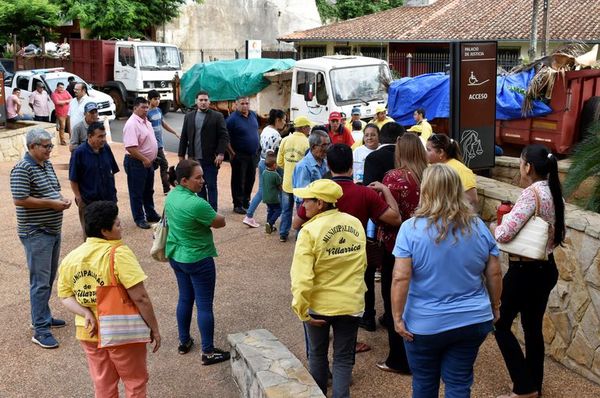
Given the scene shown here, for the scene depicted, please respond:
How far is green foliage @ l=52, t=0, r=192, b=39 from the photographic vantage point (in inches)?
1278

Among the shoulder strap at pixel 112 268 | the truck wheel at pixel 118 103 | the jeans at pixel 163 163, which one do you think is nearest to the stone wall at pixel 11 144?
the jeans at pixel 163 163

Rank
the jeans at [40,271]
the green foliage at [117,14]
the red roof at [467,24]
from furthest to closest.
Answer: the green foliage at [117,14]
the red roof at [467,24]
the jeans at [40,271]

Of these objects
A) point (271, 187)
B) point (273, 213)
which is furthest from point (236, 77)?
point (271, 187)

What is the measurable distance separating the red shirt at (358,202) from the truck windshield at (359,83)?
1078 cm

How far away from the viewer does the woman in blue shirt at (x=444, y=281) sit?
3.67 m

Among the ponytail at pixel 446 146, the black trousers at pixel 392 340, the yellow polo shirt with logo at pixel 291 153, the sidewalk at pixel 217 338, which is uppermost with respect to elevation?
the ponytail at pixel 446 146

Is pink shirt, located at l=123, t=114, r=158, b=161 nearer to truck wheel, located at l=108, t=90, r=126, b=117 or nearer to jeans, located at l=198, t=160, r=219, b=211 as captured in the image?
jeans, located at l=198, t=160, r=219, b=211

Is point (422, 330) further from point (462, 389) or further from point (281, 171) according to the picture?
point (281, 171)

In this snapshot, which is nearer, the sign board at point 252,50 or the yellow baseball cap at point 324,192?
the yellow baseball cap at point 324,192

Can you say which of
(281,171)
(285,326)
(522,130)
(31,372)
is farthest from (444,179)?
(522,130)

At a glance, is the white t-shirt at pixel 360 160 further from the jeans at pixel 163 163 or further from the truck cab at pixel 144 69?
the truck cab at pixel 144 69

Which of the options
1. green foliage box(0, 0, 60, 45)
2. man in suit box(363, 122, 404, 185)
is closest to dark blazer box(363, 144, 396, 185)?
man in suit box(363, 122, 404, 185)

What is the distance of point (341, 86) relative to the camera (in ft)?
51.7

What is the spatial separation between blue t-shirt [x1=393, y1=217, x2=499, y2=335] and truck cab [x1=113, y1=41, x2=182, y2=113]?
23.1 metres
